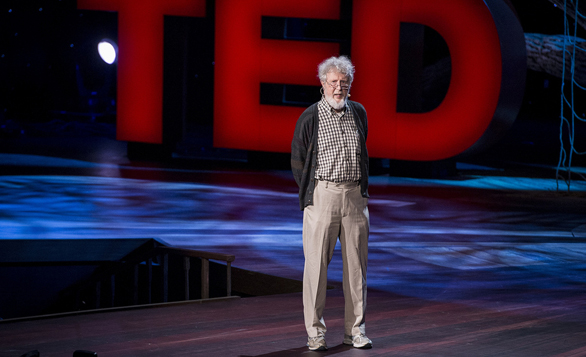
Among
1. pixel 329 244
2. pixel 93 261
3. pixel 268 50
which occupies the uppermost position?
pixel 268 50

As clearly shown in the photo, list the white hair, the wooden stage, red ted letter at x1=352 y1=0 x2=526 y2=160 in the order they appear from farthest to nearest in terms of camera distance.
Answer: red ted letter at x1=352 y1=0 x2=526 y2=160, the wooden stage, the white hair

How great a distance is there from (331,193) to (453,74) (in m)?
8.34

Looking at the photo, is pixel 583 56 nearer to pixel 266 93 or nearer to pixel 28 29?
pixel 266 93

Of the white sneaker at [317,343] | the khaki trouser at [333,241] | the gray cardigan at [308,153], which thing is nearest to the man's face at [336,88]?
the gray cardigan at [308,153]

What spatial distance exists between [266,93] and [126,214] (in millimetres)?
5291

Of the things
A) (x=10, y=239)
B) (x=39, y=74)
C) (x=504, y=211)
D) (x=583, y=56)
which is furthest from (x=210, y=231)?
(x=39, y=74)

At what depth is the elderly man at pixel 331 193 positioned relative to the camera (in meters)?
3.58

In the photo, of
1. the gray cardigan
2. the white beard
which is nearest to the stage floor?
the gray cardigan

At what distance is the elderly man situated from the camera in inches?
141

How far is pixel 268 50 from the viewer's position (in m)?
12.4

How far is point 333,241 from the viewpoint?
3635 millimetres

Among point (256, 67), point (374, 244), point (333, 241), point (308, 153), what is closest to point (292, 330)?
point (333, 241)

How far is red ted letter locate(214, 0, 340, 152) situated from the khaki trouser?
8.59m

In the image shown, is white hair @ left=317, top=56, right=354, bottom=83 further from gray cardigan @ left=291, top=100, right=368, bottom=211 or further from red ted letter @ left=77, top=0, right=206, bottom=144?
red ted letter @ left=77, top=0, right=206, bottom=144
